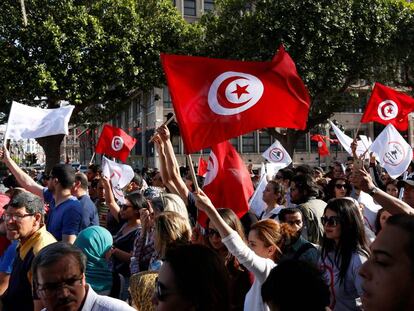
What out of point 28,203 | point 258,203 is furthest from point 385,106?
point 28,203

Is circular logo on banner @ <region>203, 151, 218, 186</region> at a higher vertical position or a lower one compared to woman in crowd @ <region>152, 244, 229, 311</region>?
higher

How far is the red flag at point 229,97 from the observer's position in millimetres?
4426

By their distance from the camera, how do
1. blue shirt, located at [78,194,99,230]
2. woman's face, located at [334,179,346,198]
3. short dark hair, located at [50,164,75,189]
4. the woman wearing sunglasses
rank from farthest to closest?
woman's face, located at [334,179,346,198] → short dark hair, located at [50,164,75,189] → blue shirt, located at [78,194,99,230] → the woman wearing sunglasses

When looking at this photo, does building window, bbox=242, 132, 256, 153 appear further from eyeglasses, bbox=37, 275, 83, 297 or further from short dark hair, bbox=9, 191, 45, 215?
eyeglasses, bbox=37, 275, 83, 297

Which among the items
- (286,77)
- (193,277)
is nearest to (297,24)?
(286,77)

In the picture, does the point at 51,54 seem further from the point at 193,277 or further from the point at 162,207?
the point at 193,277

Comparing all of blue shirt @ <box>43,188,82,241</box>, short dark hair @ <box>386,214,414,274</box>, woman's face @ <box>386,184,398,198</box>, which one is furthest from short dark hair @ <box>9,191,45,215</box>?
woman's face @ <box>386,184,398,198</box>

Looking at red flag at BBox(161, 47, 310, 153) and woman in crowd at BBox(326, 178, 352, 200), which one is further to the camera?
woman in crowd at BBox(326, 178, 352, 200)

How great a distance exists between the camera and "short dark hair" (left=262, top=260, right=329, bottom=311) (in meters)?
2.22

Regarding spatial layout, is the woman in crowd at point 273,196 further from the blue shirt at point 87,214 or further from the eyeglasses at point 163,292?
the eyeglasses at point 163,292

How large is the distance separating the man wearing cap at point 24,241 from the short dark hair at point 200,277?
1.65 m

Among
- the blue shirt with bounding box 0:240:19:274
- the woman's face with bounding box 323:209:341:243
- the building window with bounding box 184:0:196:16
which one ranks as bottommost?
the blue shirt with bounding box 0:240:19:274

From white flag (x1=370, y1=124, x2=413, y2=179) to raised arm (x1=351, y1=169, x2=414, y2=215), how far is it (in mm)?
5581

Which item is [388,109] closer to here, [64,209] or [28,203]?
[64,209]
